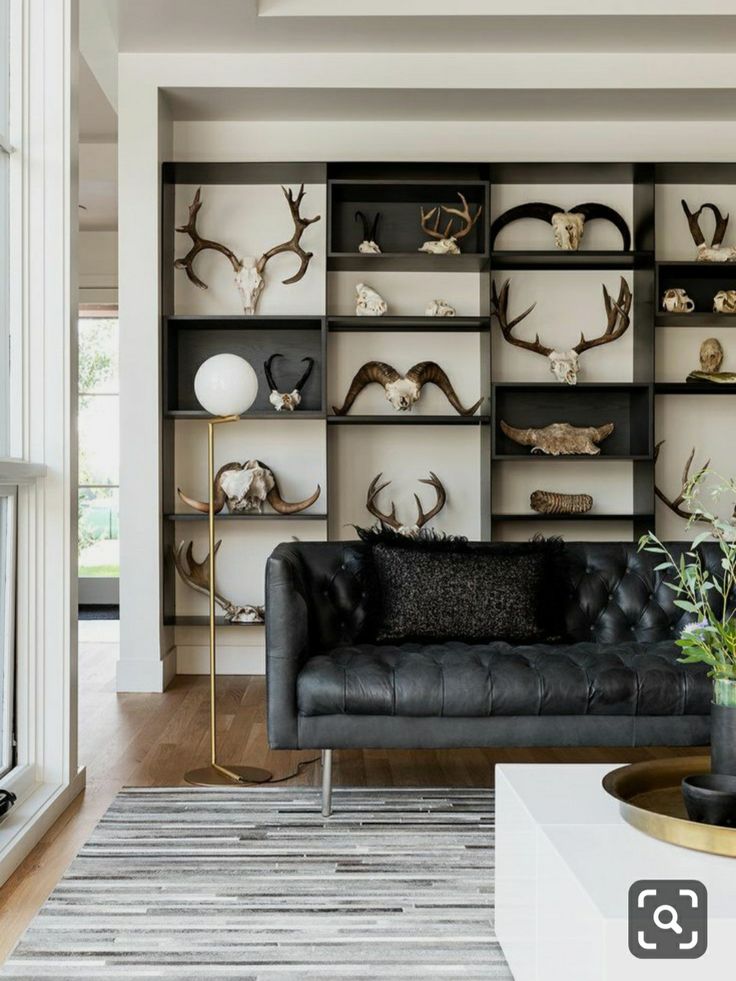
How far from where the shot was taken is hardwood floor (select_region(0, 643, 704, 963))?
289cm

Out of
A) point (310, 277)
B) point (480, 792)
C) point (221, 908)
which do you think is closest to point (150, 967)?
point (221, 908)

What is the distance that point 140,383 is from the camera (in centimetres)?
513

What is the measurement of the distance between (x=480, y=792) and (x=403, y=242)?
10.0 ft

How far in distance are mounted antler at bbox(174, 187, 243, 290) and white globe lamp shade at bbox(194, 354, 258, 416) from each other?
1843mm

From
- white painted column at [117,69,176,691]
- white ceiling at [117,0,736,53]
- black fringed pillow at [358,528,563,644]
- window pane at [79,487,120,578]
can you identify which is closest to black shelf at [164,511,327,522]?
white painted column at [117,69,176,691]

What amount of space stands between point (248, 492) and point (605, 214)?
2315 mm

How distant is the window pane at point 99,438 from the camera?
880 cm

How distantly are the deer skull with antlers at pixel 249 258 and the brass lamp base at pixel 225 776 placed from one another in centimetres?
251

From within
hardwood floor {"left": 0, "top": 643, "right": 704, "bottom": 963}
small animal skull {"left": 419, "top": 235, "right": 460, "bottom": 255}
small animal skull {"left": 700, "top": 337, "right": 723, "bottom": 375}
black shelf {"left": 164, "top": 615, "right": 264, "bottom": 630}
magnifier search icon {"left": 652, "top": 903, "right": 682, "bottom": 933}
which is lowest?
hardwood floor {"left": 0, "top": 643, "right": 704, "bottom": 963}

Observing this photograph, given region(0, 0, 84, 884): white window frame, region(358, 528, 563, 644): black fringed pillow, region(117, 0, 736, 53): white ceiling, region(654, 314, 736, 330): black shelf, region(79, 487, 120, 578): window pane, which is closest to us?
region(0, 0, 84, 884): white window frame

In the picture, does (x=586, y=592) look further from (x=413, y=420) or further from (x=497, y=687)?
(x=413, y=420)

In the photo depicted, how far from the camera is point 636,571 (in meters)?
3.82

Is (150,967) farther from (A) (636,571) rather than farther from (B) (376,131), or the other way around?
(B) (376,131)

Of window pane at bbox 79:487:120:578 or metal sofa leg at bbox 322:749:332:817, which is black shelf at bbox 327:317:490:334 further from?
window pane at bbox 79:487:120:578
